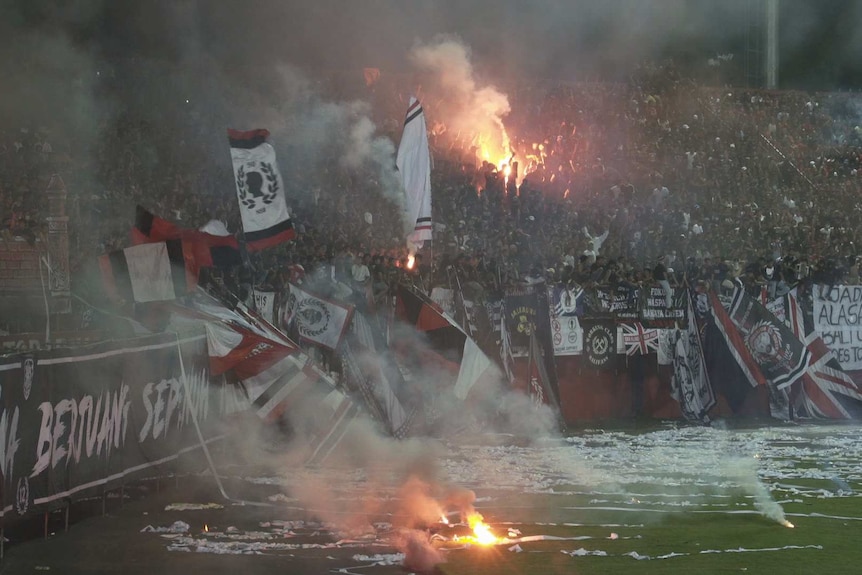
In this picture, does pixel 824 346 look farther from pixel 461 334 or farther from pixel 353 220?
pixel 353 220

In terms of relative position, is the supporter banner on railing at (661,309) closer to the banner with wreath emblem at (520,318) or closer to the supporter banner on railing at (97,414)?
the banner with wreath emblem at (520,318)

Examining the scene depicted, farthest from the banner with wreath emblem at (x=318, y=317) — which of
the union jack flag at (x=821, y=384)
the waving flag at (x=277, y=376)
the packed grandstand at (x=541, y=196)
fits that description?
the union jack flag at (x=821, y=384)

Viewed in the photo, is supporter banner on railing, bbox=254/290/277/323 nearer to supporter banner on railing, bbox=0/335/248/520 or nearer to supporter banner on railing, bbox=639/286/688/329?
supporter banner on railing, bbox=0/335/248/520

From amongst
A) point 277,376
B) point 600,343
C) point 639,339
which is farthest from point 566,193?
point 277,376

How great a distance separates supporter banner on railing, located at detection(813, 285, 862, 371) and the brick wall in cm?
914

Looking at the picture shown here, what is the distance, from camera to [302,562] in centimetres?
500

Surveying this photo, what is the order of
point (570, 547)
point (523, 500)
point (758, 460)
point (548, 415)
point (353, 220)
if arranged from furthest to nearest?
point (353, 220) < point (548, 415) < point (758, 460) < point (523, 500) < point (570, 547)

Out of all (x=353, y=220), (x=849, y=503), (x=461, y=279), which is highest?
(x=353, y=220)

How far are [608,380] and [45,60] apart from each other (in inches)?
272

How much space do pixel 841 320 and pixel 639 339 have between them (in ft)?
9.70

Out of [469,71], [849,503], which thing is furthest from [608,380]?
[469,71]

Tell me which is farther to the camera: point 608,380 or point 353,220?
point 353,220

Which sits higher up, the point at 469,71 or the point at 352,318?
the point at 469,71

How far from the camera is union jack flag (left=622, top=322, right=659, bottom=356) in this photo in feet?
38.8
